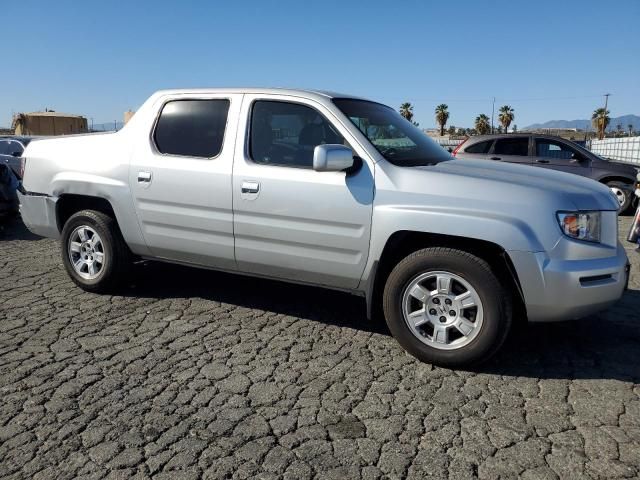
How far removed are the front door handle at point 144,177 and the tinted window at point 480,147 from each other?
7.92 meters

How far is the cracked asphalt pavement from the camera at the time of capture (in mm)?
2562

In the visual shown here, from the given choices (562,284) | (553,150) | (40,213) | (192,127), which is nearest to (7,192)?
(40,213)

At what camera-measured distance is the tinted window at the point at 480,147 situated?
1082 centimetres

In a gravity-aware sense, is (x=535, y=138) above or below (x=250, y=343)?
above

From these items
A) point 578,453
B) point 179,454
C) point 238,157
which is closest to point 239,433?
point 179,454

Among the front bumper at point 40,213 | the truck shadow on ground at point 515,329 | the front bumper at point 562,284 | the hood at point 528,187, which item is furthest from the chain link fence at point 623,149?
the front bumper at point 40,213

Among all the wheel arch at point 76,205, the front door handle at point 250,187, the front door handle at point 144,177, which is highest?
the front door handle at point 144,177

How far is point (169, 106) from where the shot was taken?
182 inches

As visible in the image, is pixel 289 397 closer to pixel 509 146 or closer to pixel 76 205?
pixel 76 205

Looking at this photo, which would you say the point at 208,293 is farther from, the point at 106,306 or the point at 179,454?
the point at 179,454

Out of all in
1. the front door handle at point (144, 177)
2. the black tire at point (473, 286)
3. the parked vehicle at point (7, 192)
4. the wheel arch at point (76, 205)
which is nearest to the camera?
the black tire at point (473, 286)

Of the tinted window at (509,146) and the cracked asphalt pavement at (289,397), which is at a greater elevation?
the tinted window at (509,146)

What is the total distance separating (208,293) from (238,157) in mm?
1641

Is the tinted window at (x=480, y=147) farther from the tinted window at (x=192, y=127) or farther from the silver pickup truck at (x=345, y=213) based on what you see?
the tinted window at (x=192, y=127)
